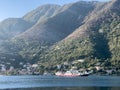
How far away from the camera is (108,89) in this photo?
407 ft

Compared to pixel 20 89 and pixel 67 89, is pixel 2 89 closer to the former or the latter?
pixel 20 89

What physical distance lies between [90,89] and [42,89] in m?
15.4

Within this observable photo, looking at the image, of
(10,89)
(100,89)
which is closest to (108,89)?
(100,89)

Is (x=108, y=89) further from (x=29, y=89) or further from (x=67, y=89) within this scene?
(x=29, y=89)

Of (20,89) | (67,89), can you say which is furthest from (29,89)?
(67,89)

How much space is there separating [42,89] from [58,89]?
5591mm

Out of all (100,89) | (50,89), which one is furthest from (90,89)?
(50,89)

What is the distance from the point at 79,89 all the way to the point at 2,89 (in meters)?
24.6

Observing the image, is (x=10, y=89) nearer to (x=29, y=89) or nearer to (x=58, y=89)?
(x=29, y=89)

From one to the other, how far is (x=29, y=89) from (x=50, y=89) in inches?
265

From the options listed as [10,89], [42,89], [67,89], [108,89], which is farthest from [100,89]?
[10,89]

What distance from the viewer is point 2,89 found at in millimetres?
127500

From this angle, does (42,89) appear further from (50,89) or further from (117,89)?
(117,89)

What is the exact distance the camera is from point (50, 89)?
127 metres
